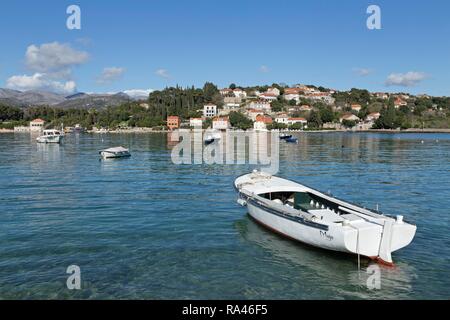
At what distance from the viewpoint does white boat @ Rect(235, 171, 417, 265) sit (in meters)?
16.8

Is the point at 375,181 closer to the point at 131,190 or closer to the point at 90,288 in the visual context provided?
the point at 131,190

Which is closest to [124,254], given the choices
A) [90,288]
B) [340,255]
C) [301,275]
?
[90,288]

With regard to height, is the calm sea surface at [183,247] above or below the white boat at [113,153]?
below

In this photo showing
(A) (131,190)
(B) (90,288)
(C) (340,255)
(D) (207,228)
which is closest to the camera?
(B) (90,288)

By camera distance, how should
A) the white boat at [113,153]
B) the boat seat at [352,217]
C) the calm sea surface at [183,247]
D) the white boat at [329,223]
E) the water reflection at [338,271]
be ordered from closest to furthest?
the water reflection at [338,271] → the calm sea surface at [183,247] → the white boat at [329,223] → the boat seat at [352,217] → the white boat at [113,153]

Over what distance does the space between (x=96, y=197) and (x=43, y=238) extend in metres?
11.0

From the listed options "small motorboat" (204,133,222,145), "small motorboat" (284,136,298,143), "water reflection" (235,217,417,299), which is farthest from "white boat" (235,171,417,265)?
"small motorboat" (284,136,298,143)

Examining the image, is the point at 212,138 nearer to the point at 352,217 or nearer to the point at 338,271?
the point at 352,217

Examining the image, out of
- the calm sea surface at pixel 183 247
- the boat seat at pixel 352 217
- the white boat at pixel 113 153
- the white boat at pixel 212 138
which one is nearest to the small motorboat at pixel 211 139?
the white boat at pixel 212 138

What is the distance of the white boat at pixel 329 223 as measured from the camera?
55.1 feet

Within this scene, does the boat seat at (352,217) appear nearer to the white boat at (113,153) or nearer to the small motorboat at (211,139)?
the white boat at (113,153)

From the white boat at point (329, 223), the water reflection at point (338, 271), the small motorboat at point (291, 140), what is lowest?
the water reflection at point (338, 271)

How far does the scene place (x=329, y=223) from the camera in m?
17.7

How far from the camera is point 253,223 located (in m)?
24.0
